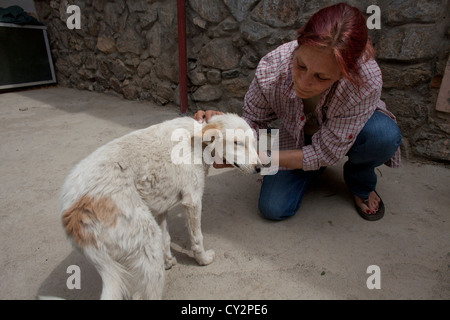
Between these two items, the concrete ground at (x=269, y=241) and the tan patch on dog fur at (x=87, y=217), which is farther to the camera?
the concrete ground at (x=269, y=241)

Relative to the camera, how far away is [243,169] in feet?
5.49

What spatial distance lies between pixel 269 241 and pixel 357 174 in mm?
896

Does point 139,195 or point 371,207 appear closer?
point 139,195

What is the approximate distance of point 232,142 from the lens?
1.64m

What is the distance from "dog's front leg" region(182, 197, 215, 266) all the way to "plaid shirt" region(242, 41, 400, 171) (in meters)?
0.80

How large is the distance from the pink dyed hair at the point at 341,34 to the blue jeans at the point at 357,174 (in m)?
0.72

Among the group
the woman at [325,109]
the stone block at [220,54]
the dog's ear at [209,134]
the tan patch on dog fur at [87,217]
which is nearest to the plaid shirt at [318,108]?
the woman at [325,109]

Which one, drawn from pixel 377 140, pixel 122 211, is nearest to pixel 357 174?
pixel 377 140

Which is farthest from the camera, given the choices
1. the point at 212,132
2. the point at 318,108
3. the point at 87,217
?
the point at 318,108

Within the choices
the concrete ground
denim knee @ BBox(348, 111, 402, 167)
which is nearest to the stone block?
the concrete ground

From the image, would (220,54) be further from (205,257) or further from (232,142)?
(205,257)

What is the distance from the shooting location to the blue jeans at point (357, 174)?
6.56 ft

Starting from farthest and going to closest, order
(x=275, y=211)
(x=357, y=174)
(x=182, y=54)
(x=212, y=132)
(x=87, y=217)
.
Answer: (x=182, y=54), (x=357, y=174), (x=275, y=211), (x=212, y=132), (x=87, y=217)

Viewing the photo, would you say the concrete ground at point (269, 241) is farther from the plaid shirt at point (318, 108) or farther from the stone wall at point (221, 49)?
the stone wall at point (221, 49)
